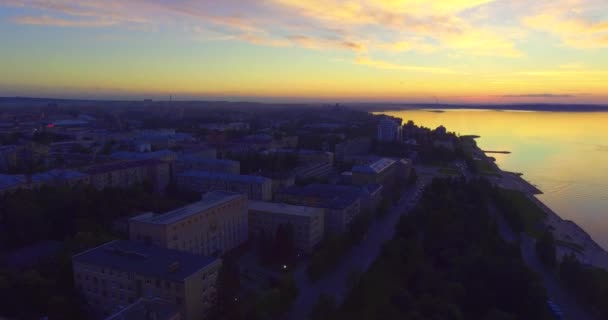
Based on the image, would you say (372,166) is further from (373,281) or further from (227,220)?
(373,281)

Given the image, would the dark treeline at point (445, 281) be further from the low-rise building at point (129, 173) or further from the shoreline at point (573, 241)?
the low-rise building at point (129, 173)

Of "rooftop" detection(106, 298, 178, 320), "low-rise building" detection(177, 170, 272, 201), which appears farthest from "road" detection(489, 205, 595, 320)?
"low-rise building" detection(177, 170, 272, 201)

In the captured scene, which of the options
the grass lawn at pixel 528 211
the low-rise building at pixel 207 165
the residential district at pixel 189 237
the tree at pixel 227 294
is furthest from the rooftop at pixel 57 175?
the grass lawn at pixel 528 211

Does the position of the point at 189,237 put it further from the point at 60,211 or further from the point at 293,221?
the point at 60,211

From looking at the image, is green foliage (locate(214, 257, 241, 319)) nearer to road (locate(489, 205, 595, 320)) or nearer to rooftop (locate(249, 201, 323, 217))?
rooftop (locate(249, 201, 323, 217))

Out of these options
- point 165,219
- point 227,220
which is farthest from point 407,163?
point 165,219

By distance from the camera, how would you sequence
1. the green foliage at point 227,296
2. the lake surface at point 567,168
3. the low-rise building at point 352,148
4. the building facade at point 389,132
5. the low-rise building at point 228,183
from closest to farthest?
1. the green foliage at point 227,296
2. the low-rise building at point 228,183
3. the lake surface at point 567,168
4. the low-rise building at point 352,148
5. the building facade at point 389,132
